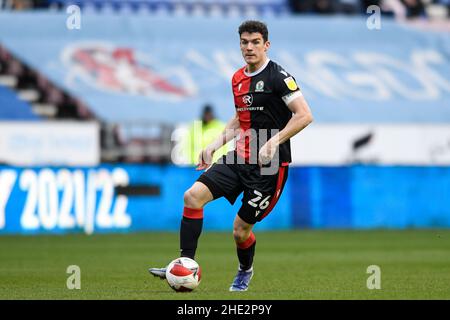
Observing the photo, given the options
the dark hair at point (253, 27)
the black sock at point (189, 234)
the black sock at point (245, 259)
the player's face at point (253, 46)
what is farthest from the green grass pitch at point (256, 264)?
the dark hair at point (253, 27)

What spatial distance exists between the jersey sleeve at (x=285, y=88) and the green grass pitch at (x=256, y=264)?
5.06 ft

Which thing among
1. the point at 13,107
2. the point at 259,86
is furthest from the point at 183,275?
the point at 13,107

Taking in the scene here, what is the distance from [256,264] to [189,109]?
45.5 ft

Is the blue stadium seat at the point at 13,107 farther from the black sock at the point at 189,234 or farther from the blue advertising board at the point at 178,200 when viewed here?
the black sock at the point at 189,234

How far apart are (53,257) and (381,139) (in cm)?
1324

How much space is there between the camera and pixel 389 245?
51.9ft

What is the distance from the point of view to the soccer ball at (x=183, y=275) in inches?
335

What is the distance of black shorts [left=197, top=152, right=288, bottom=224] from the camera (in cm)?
874

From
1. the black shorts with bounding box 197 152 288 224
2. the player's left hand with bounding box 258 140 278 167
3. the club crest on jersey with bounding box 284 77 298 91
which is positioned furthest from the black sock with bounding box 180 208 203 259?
the club crest on jersey with bounding box 284 77 298 91

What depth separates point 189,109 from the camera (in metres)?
26.1

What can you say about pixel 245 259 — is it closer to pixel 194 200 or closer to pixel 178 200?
pixel 194 200

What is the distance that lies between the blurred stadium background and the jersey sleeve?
27.9 feet

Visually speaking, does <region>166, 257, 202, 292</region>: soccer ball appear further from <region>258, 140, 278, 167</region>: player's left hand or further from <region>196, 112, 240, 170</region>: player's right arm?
<region>258, 140, 278, 167</region>: player's left hand

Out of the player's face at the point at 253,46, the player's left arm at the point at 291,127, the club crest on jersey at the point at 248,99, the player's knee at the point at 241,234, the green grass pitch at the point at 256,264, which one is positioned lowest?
the green grass pitch at the point at 256,264
